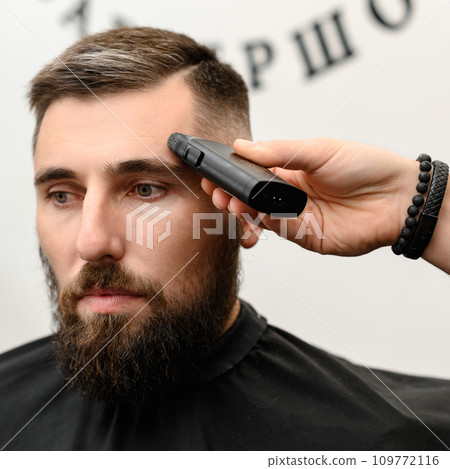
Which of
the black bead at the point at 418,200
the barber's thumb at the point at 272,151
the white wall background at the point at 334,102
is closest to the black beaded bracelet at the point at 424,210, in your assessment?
the black bead at the point at 418,200

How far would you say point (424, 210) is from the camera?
101 cm

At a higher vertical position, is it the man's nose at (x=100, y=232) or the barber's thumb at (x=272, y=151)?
the barber's thumb at (x=272, y=151)

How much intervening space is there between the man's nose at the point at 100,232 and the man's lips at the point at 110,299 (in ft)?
0.23

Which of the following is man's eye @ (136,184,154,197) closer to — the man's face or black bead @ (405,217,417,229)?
the man's face

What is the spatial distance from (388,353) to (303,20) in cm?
110

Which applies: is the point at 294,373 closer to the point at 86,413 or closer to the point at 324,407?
the point at 324,407

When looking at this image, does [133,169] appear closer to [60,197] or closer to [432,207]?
[60,197]

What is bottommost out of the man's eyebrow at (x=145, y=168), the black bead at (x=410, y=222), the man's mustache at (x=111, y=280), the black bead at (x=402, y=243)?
the man's mustache at (x=111, y=280)

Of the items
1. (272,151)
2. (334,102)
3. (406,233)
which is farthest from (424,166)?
(334,102)

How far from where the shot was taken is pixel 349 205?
1113mm

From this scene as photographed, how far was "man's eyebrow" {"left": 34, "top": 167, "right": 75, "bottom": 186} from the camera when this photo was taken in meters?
1.13

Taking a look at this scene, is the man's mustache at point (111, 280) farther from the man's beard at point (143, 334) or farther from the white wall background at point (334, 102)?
the white wall background at point (334, 102)

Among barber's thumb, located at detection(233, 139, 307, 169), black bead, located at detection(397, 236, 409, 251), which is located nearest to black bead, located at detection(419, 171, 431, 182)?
black bead, located at detection(397, 236, 409, 251)

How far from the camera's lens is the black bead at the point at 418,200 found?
1017mm
